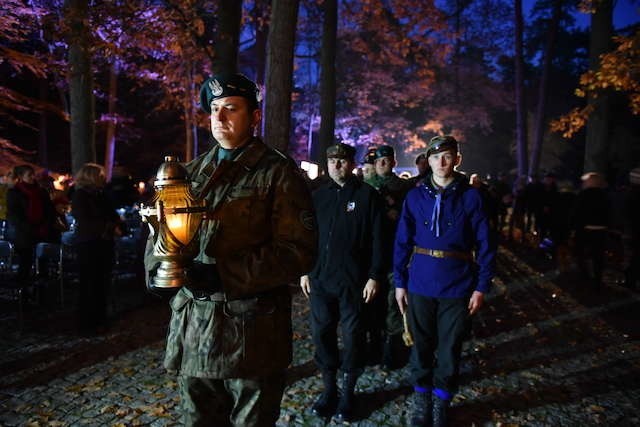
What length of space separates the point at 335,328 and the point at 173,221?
8.51 ft

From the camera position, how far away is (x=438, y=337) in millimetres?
3971

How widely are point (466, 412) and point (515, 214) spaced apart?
567 inches

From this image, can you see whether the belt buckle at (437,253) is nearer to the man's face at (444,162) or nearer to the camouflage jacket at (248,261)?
the man's face at (444,162)

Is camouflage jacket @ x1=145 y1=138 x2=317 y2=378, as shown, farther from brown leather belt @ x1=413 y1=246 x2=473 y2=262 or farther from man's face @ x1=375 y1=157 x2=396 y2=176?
man's face @ x1=375 y1=157 x2=396 y2=176

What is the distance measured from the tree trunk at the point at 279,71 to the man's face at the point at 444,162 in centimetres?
386

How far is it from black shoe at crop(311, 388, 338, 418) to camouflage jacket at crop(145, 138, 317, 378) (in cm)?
199

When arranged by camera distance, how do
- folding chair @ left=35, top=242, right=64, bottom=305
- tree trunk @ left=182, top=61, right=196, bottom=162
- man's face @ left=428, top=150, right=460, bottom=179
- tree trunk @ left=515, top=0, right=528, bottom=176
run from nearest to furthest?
man's face @ left=428, top=150, right=460, bottom=179
folding chair @ left=35, top=242, right=64, bottom=305
tree trunk @ left=182, top=61, right=196, bottom=162
tree trunk @ left=515, top=0, right=528, bottom=176

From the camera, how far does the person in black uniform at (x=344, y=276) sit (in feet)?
13.6

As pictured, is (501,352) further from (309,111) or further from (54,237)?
(309,111)

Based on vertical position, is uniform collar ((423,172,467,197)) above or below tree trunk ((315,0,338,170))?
below

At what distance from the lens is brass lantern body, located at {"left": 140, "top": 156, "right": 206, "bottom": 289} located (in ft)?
6.16

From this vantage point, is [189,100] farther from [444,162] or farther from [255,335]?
[255,335]

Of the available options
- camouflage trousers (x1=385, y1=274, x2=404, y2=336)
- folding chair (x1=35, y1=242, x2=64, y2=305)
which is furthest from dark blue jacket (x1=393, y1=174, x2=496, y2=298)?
folding chair (x1=35, y1=242, x2=64, y2=305)

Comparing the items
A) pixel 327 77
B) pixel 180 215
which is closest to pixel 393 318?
pixel 180 215
